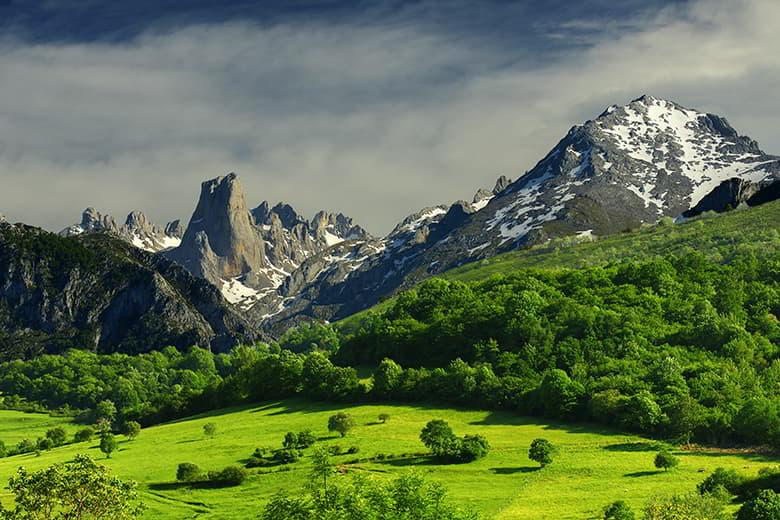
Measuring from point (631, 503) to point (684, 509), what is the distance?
20283 millimetres

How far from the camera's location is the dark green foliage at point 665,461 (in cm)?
10312

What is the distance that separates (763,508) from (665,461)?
30.4 metres

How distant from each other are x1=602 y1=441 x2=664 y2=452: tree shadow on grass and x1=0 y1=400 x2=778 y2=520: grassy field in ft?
0.47

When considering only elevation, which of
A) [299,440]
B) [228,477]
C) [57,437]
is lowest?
[228,477]

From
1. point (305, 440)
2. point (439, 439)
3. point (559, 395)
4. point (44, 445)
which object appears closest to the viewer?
point (439, 439)

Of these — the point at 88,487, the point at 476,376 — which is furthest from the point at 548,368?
the point at 88,487

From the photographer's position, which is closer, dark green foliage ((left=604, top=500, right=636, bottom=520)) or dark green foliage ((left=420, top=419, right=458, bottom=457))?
dark green foliage ((left=604, top=500, right=636, bottom=520))

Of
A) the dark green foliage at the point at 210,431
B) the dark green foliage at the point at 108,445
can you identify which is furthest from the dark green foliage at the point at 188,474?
the dark green foliage at the point at 210,431

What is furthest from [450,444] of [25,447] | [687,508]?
[25,447]

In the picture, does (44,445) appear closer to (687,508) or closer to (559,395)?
(559,395)

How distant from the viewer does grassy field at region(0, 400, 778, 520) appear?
3780 inches

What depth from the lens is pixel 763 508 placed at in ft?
240

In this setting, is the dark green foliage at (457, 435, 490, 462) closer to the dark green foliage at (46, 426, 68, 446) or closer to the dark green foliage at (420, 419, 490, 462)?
the dark green foliage at (420, 419, 490, 462)

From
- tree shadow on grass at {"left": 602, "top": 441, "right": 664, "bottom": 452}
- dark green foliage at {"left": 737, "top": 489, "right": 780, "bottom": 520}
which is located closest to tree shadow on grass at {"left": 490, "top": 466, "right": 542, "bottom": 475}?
tree shadow on grass at {"left": 602, "top": 441, "right": 664, "bottom": 452}
